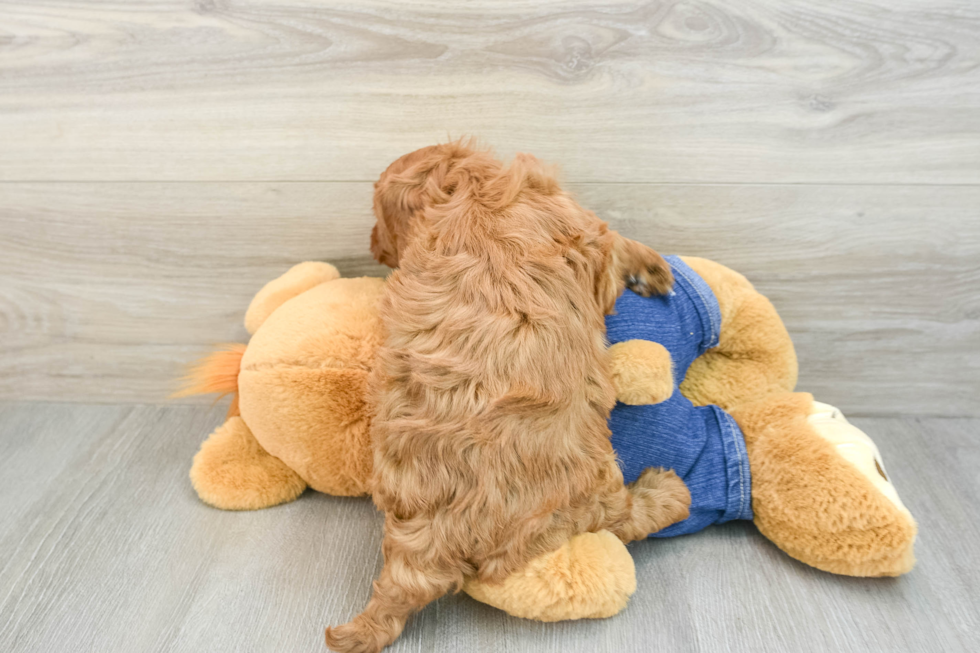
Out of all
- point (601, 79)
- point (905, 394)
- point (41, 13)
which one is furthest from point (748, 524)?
point (41, 13)

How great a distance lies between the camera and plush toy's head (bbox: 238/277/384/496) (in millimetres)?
891

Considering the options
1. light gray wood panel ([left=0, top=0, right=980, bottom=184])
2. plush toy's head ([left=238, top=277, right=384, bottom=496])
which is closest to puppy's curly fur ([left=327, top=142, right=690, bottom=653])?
plush toy's head ([left=238, top=277, right=384, bottom=496])

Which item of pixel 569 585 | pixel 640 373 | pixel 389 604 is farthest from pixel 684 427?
pixel 389 604

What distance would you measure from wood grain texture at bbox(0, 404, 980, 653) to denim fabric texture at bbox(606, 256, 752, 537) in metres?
0.08

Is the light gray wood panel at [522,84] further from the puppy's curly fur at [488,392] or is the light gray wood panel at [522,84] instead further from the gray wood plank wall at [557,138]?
the puppy's curly fur at [488,392]

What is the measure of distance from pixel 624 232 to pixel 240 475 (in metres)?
0.71

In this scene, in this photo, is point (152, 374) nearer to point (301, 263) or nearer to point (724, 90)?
point (301, 263)

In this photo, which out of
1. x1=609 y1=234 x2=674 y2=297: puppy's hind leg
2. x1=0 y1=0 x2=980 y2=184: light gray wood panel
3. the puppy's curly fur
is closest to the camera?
the puppy's curly fur

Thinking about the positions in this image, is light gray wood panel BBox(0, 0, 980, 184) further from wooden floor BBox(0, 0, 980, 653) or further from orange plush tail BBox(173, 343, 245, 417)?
orange plush tail BBox(173, 343, 245, 417)

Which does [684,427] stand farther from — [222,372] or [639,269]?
[222,372]

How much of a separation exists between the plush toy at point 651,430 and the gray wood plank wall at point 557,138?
150 millimetres

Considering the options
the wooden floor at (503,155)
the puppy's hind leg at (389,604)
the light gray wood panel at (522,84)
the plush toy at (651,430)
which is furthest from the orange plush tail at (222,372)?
the puppy's hind leg at (389,604)

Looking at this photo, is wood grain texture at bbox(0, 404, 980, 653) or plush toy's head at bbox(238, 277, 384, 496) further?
plush toy's head at bbox(238, 277, 384, 496)

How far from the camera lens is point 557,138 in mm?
1015
